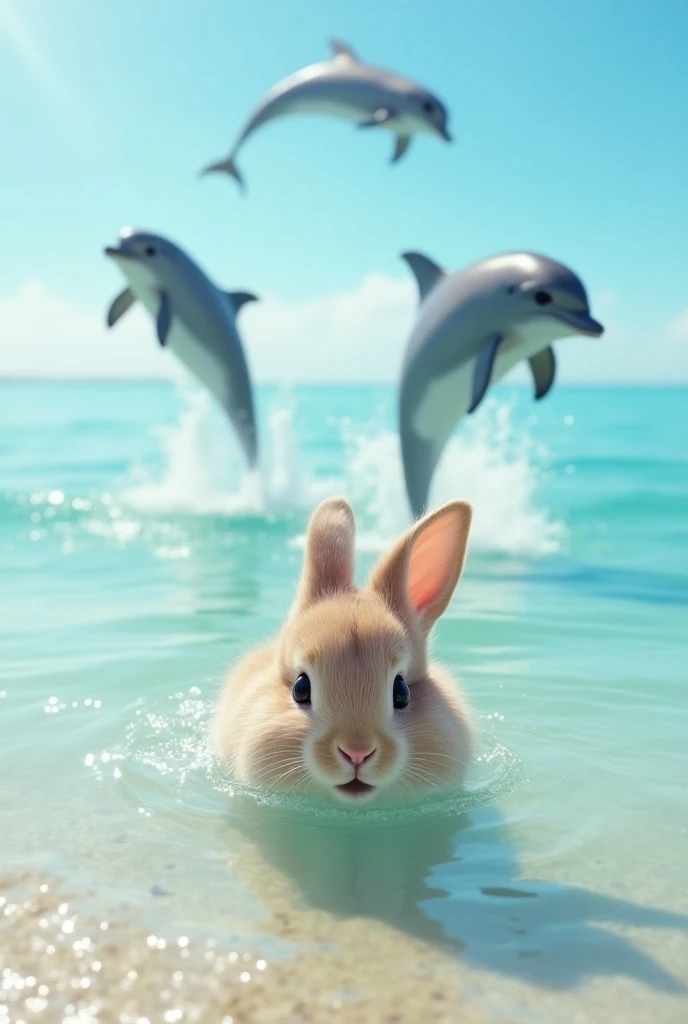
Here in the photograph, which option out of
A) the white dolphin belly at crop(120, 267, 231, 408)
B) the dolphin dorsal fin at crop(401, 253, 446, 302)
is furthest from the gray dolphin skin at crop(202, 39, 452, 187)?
the dolphin dorsal fin at crop(401, 253, 446, 302)

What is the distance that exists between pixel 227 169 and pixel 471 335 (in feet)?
21.6

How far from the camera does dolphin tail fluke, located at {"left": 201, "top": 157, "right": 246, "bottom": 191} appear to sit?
14.1m

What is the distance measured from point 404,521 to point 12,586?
5.20 meters

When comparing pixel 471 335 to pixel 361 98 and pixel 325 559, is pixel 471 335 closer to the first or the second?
pixel 361 98

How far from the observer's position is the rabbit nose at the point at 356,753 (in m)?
3.03

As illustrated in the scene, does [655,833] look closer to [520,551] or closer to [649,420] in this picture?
[520,551]

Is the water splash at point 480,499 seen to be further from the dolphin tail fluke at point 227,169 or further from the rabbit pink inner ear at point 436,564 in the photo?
the rabbit pink inner ear at point 436,564

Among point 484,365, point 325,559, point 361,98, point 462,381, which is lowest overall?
point 325,559

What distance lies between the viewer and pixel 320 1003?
7.91 feet

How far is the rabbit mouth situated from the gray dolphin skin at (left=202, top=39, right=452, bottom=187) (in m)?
9.45

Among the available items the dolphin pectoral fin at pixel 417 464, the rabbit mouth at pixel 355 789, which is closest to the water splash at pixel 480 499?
the dolphin pectoral fin at pixel 417 464

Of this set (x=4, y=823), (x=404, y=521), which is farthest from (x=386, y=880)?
(x=404, y=521)

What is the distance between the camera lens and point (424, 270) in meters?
9.38

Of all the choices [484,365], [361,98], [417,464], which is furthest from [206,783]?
[361,98]
